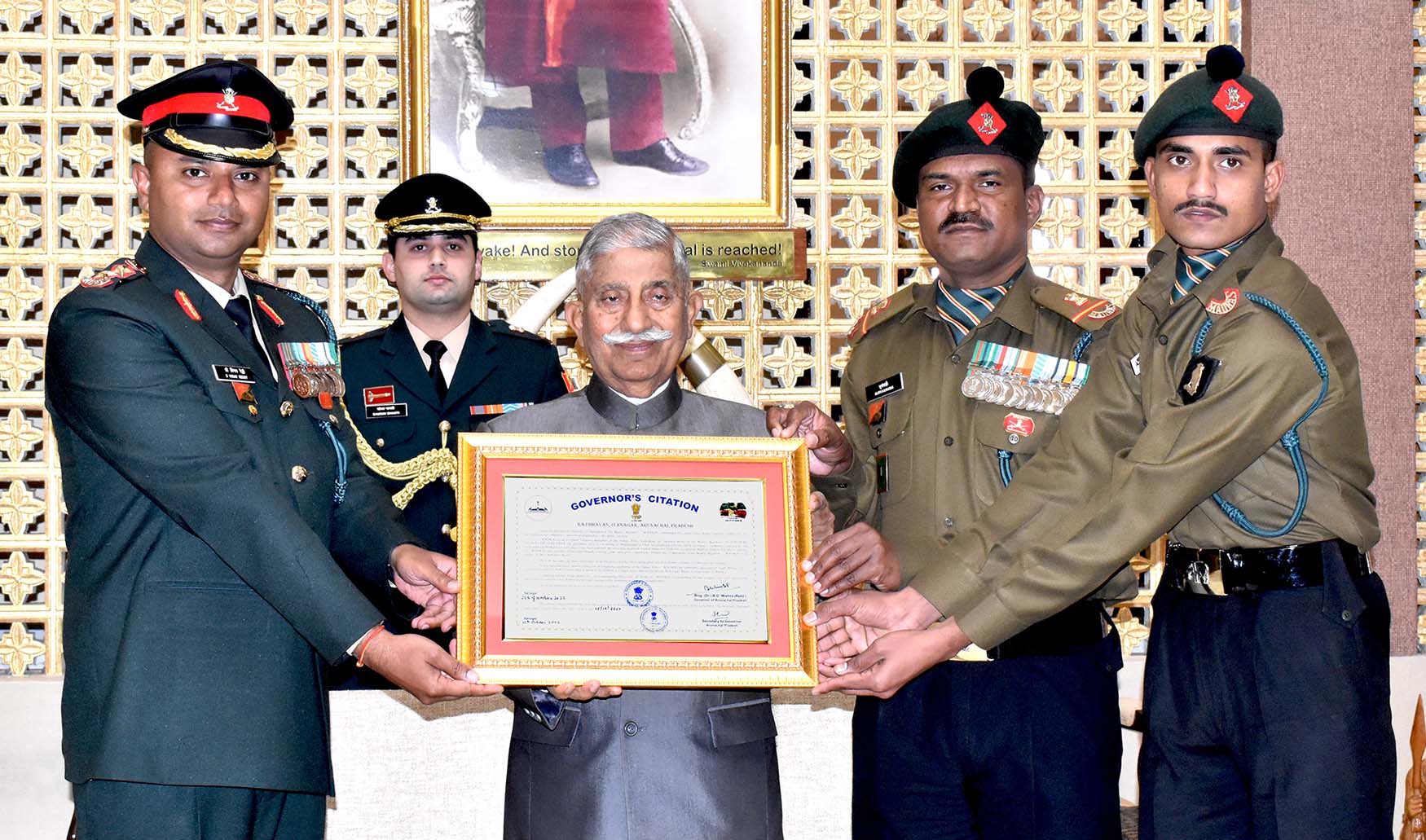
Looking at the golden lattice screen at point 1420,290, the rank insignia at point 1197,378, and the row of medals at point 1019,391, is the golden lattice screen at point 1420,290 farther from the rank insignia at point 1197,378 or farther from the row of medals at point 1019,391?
the rank insignia at point 1197,378

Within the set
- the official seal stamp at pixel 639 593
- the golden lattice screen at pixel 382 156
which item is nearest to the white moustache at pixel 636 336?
the official seal stamp at pixel 639 593

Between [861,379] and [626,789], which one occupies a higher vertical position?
[861,379]

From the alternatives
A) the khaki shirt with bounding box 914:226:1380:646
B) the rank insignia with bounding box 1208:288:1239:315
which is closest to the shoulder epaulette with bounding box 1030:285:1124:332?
the khaki shirt with bounding box 914:226:1380:646

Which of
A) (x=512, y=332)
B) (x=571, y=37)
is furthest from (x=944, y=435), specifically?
(x=571, y=37)

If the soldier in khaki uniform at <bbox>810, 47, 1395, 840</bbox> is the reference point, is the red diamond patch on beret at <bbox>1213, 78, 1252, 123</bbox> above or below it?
above

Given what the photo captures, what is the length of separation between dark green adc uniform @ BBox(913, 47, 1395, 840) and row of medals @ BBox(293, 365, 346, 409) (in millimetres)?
1433

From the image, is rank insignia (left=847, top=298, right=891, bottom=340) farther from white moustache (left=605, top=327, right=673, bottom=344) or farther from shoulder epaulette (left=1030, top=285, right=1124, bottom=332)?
white moustache (left=605, top=327, right=673, bottom=344)

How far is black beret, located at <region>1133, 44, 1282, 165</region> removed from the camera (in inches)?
113

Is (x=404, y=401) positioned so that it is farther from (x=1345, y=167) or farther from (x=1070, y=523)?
(x=1345, y=167)

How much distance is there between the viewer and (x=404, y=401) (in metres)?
4.00

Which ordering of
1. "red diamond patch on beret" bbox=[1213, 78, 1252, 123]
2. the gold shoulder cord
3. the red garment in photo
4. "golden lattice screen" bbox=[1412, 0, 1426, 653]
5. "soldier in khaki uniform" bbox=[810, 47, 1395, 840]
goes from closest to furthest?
"soldier in khaki uniform" bbox=[810, 47, 1395, 840] < "red diamond patch on beret" bbox=[1213, 78, 1252, 123] < the gold shoulder cord < the red garment in photo < "golden lattice screen" bbox=[1412, 0, 1426, 653]

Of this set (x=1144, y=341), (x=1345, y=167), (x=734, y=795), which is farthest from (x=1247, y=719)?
(x=1345, y=167)

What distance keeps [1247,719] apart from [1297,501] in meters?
0.46

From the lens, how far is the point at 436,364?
407 cm
